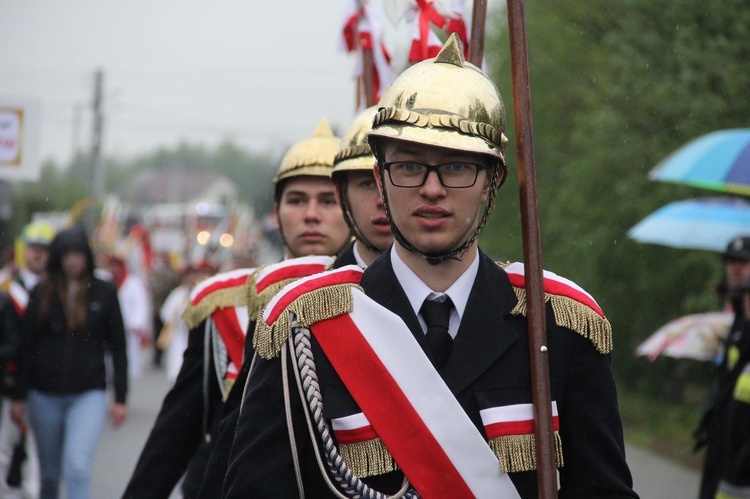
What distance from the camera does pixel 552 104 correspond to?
19969 mm

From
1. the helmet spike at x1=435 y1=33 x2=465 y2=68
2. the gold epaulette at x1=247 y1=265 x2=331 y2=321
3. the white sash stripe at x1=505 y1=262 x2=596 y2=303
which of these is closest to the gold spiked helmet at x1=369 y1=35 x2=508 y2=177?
the helmet spike at x1=435 y1=33 x2=465 y2=68

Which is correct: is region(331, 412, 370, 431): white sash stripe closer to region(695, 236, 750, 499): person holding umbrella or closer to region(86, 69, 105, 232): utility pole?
region(695, 236, 750, 499): person holding umbrella

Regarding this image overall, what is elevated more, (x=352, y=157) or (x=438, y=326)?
(x=352, y=157)

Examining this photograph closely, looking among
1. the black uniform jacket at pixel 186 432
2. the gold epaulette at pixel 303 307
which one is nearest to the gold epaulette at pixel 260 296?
the black uniform jacket at pixel 186 432

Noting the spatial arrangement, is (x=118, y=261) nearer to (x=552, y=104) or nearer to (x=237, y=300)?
(x=552, y=104)

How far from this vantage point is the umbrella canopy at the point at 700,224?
400 inches

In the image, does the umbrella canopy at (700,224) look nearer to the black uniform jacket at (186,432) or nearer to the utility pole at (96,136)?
the black uniform jacket at (186,432)

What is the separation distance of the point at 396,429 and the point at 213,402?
201 cm

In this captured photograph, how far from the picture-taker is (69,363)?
28.1 ft

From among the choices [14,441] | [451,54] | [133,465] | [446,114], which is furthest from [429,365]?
[133,465]

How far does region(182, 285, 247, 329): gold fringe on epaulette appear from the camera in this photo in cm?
538

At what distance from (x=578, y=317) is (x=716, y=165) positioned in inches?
222

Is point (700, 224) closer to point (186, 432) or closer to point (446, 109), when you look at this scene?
point (186, 432)

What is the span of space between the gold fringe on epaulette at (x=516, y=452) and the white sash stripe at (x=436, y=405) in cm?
2
